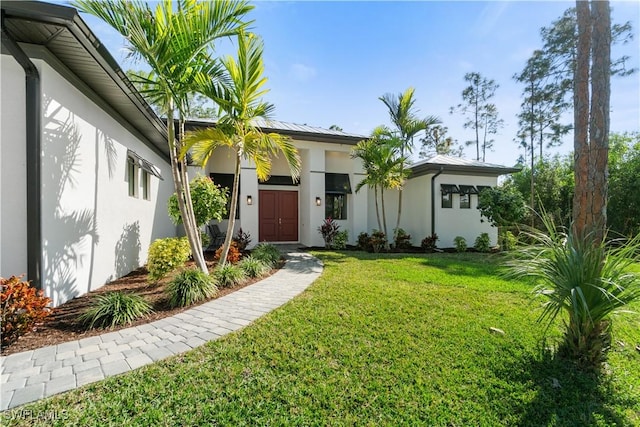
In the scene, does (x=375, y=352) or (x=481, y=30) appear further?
(x=481, y=30)

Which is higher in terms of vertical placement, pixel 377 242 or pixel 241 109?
pixel 241 109

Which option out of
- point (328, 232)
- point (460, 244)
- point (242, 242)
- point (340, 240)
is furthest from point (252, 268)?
point (460, 244)

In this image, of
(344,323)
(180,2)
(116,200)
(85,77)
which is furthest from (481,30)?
(116,200)

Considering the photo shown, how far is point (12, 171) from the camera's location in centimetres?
347

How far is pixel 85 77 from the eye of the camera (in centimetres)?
450

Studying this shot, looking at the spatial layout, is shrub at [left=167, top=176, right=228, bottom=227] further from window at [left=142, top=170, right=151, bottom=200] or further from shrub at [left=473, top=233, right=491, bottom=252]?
shrub at [left=473, top=233, right=491, bottom=252]

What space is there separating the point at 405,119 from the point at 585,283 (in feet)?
29.6

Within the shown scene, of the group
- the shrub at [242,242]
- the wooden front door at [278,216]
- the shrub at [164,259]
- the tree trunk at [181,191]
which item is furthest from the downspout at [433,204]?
the shrub at [164,259]

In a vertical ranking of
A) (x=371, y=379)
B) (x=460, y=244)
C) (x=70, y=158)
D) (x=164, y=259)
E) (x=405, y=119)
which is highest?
(x=405, y=119)

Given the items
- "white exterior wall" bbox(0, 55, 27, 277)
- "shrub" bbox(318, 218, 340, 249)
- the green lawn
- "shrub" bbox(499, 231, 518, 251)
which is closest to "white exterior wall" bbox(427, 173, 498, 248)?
"shrub" bbox(499, 231, 518, 251)

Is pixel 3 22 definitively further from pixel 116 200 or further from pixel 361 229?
pixel 361 229

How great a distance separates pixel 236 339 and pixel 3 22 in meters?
4.57

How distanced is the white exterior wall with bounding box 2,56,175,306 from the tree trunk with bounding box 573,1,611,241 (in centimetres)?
682

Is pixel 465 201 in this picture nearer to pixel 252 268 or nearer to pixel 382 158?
pixel 382 158
